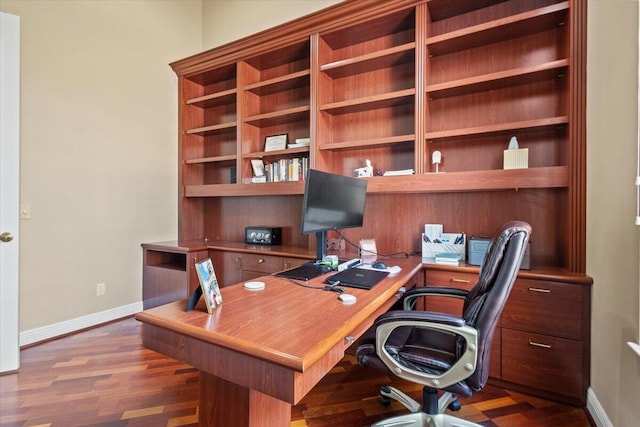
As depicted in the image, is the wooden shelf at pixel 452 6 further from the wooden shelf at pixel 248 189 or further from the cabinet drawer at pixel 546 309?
the cabinet drawer at pixel 546 309

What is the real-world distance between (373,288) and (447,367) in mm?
413

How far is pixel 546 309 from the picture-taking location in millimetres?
1760

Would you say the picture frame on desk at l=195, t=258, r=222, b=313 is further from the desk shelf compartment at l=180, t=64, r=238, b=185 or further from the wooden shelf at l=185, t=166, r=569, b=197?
the desk shelf compartment at l=180, t=64, r=238, b=185

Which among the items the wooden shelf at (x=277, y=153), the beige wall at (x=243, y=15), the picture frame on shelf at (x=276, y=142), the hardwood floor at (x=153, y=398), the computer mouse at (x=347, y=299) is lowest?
the hardwood floor at (x=153, y=398)

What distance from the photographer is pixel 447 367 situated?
3.98ft

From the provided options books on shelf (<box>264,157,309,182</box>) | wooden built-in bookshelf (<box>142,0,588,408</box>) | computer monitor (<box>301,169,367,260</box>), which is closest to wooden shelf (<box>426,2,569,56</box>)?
wooden built-in bookshelf (<box>142,0,588,408</box>)

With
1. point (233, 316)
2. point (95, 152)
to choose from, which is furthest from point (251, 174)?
point (233, 316)

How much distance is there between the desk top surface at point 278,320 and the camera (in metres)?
0.82

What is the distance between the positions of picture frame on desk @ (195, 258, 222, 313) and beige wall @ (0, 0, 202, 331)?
7.57ft

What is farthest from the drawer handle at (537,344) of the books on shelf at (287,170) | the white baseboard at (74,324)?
the white baseboard at (74,324)

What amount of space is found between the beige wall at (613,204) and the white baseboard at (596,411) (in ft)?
0.11

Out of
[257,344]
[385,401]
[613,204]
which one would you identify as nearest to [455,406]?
[385,401]

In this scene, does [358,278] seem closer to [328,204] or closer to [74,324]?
[328,204]

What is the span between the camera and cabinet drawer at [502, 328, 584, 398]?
5.57 ft
